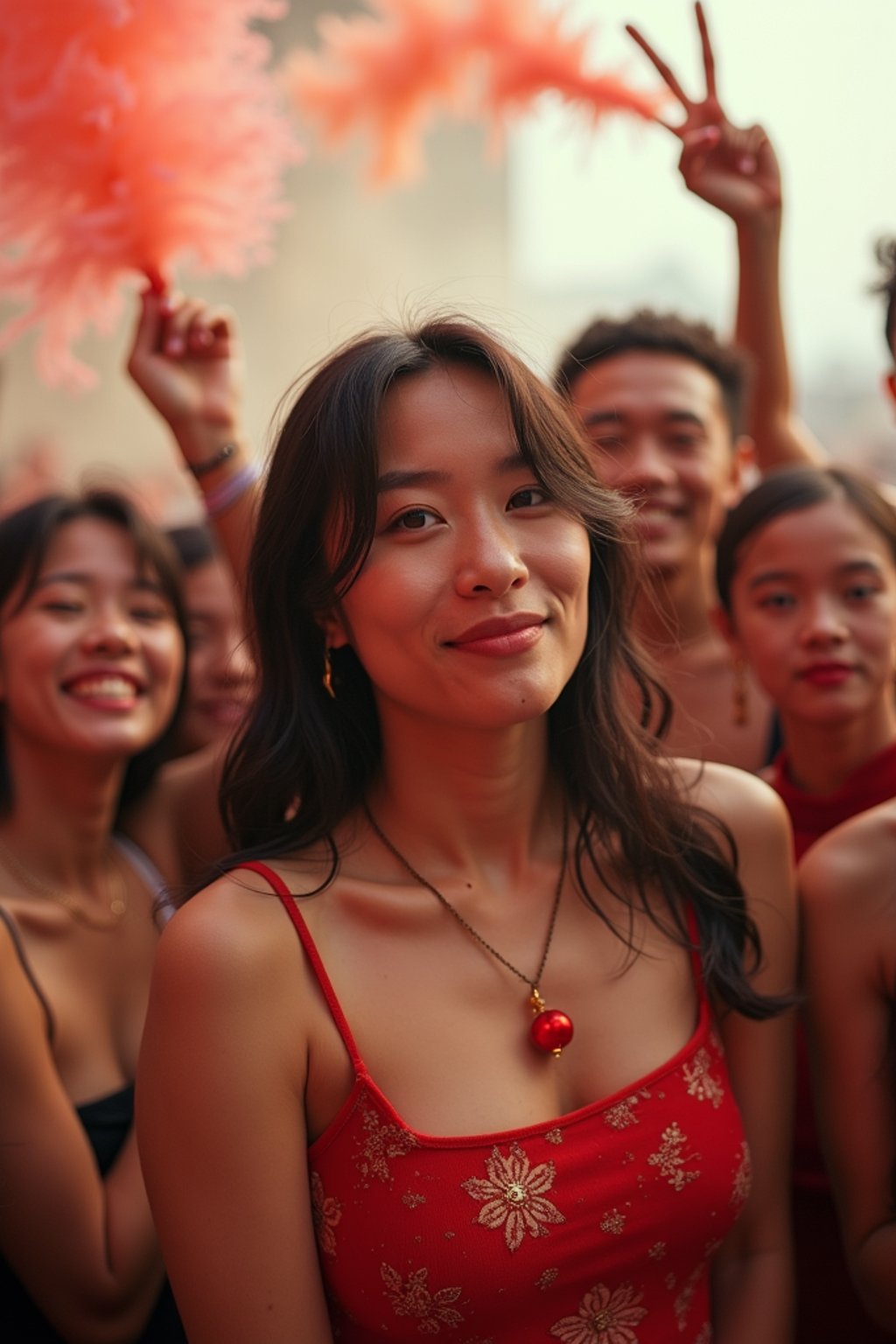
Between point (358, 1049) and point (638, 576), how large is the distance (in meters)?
0.83

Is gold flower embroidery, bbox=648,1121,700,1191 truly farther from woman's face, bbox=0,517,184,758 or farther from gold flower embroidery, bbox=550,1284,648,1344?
woman's face, bbox=0,517,184,758

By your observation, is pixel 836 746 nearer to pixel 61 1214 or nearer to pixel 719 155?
pixel 719 155

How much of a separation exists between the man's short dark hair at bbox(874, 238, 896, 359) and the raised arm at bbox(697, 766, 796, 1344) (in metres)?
1.02

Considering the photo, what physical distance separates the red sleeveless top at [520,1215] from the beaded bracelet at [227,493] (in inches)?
51.2

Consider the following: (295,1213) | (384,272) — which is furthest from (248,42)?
(384,272)

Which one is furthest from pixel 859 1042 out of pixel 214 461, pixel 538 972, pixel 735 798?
pixel 214 461

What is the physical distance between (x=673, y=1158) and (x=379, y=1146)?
38 cm

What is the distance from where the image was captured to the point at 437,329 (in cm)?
185

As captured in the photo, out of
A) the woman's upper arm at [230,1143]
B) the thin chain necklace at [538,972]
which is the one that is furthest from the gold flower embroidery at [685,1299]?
the woman's upper arm at [230,1143]

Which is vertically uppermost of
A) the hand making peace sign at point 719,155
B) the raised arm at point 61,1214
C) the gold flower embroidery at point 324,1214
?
the hand making peace sign at point 719,155

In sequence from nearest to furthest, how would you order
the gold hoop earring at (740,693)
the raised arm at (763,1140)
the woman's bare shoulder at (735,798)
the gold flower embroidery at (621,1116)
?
the gold flower embroidery at (621,1116) → the raised arm at (763,1140) → the woman's bare shoulder at (735,798) → the gold hoop earring at (740,693)

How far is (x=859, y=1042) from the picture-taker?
1977mm

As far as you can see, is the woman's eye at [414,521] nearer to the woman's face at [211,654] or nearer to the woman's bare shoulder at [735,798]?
the woman's bare shoulder at [735,798]

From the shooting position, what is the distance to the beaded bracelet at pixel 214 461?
2.89 m
